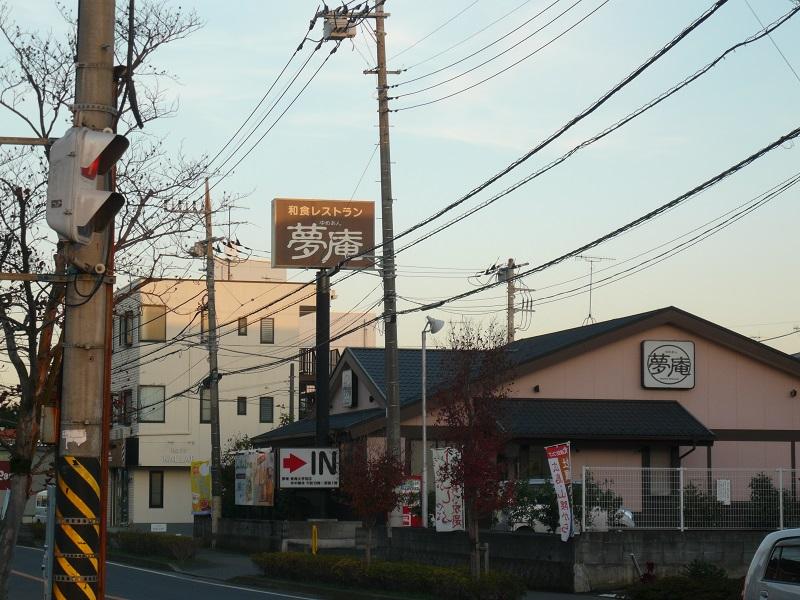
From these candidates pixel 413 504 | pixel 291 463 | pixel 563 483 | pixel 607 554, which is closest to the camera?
pixel 563 483

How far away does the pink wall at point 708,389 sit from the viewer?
115 ft

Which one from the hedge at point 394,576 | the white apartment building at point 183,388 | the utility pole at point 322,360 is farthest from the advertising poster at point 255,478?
the white apartment building at point 183,388

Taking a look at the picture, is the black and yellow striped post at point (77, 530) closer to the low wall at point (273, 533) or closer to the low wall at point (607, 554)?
the low wall at point (607, 554)

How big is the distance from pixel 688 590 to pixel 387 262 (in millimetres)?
11551

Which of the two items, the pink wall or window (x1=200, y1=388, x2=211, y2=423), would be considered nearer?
the pink wall

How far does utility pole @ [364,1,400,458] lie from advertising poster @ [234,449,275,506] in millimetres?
10368

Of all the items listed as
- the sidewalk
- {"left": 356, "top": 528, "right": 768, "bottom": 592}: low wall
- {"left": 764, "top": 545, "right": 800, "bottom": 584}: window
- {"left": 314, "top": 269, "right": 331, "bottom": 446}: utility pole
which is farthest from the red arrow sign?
{"left": 764, "top": 545, "right": 800, "bottom": 584}: window

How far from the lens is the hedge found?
19938mm

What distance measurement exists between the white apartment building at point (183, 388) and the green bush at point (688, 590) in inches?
1536

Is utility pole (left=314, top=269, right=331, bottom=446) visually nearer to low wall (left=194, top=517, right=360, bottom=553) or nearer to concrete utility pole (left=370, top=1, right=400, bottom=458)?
low wall (left=194, top=517, right=360, bottom=553)

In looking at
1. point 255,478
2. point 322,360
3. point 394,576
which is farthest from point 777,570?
point 255,478

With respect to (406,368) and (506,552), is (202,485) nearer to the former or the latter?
(406,368)

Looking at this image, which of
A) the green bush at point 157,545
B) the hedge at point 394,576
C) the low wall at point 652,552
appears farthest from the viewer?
the green bush at point 157,545

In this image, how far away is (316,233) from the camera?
38969 millimetres
